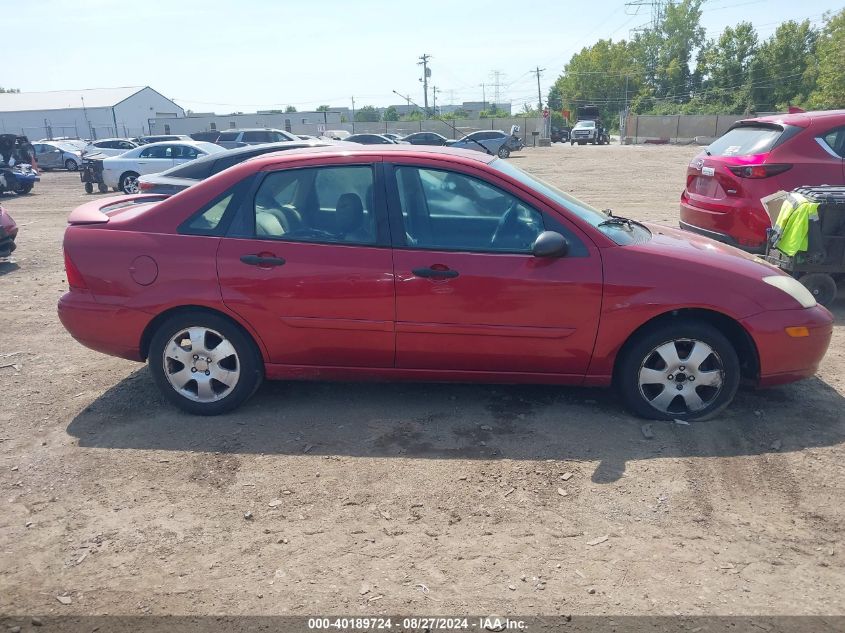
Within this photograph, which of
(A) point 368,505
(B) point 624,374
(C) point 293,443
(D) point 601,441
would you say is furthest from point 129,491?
(B) point 624,374

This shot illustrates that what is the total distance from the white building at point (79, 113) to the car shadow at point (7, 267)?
62.2m

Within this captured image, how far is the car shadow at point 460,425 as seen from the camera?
4.03 m

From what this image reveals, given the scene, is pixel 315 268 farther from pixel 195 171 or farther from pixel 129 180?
pixel 129 180

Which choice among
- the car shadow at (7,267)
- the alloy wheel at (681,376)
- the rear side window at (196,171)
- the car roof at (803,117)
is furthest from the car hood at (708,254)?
the car shadow at (7,267)

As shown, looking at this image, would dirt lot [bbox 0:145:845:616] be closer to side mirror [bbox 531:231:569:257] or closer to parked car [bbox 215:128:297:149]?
side mirror [bbox 531:231:569:257]

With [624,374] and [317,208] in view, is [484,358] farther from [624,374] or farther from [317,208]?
[317,208]

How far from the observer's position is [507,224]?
14.0ft

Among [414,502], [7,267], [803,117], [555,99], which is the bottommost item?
[414,502]

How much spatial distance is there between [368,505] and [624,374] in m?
1.85

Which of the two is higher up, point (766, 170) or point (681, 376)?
point (766, 170)

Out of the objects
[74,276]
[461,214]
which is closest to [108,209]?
[74,276]

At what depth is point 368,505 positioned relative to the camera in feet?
11.4

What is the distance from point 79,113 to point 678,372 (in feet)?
256

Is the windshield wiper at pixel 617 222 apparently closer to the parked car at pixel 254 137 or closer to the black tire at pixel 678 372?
the black tire at pixel 678 372
